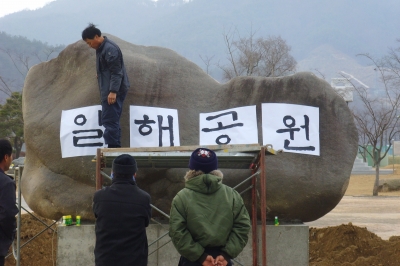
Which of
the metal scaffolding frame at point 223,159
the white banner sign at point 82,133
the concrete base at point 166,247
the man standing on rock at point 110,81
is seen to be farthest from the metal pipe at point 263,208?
the white banner sign at point 82,133

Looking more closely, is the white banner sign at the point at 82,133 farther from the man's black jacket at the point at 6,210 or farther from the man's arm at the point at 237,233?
the man's arm at the point at 237,233

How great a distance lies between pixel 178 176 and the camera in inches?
277

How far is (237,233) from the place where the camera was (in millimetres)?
4297

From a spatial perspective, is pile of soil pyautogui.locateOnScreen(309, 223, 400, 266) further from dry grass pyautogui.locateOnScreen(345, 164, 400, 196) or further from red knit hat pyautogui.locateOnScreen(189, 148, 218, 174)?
dry grass pyautogui.locateOnScreen(345, 164, 400, 196)

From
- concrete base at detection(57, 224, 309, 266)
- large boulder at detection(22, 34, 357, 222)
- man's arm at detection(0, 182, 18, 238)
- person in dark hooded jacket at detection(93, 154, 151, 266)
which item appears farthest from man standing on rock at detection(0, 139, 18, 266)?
large boulder at detection(22, 34, 357, 222)

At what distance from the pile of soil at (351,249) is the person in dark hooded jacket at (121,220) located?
4.09m

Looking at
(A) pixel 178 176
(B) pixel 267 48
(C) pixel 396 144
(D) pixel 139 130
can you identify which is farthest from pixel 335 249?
(C) pixel 396 144

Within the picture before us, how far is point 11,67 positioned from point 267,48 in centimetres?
5155

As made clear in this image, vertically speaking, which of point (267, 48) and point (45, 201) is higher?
point (267, 48)

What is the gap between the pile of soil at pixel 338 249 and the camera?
25.4 feet

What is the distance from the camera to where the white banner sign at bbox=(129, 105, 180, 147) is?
715 centimetres

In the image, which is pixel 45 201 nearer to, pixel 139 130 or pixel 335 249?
pixel 139 130

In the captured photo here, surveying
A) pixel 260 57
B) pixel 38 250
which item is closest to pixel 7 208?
pixel 38 250

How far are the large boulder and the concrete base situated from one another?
0.81 ft
